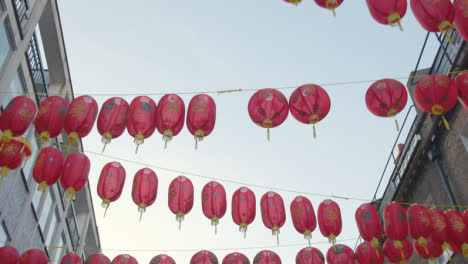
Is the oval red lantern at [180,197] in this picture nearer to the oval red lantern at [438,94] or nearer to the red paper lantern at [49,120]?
the red paper lantern at [49,120]

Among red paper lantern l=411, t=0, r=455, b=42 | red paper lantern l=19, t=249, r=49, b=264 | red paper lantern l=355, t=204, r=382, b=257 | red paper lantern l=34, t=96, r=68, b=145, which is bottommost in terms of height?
red paper lantern l=19, t=249, r=49, b=264

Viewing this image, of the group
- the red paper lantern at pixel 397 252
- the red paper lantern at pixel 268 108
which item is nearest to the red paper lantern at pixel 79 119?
the red paper lantern at pixel 268 108

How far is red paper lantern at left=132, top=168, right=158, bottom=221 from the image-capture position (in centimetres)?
825

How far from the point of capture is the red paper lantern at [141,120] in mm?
7457

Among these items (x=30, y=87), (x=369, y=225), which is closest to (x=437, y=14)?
(x=369, y=225)

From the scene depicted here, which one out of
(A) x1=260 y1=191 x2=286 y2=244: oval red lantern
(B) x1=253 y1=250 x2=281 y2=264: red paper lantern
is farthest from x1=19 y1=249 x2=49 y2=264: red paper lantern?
(A) x1=260 y1=191 x2=286 y2=244: oval red lantern

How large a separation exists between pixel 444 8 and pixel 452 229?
4638 millimetres

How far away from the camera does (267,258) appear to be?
9.02 meters

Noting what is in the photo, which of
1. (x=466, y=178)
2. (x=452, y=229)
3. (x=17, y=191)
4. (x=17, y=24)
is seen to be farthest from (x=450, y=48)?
(x=17, y=191)

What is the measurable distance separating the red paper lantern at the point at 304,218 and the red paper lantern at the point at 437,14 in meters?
4.42

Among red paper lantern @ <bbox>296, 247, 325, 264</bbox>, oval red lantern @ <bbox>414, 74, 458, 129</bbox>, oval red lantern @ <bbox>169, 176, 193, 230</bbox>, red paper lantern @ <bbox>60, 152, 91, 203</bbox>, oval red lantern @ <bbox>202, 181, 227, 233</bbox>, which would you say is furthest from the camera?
red paper lantern @ <bbox>296, 247, 325, 264</bbox>

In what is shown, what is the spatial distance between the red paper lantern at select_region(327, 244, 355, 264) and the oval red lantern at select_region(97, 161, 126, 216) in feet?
16.5

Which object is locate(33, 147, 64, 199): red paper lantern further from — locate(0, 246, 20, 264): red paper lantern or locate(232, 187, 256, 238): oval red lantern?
locate(232, 187, 256, 238): oval red lantern

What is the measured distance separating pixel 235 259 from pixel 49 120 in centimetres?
487
